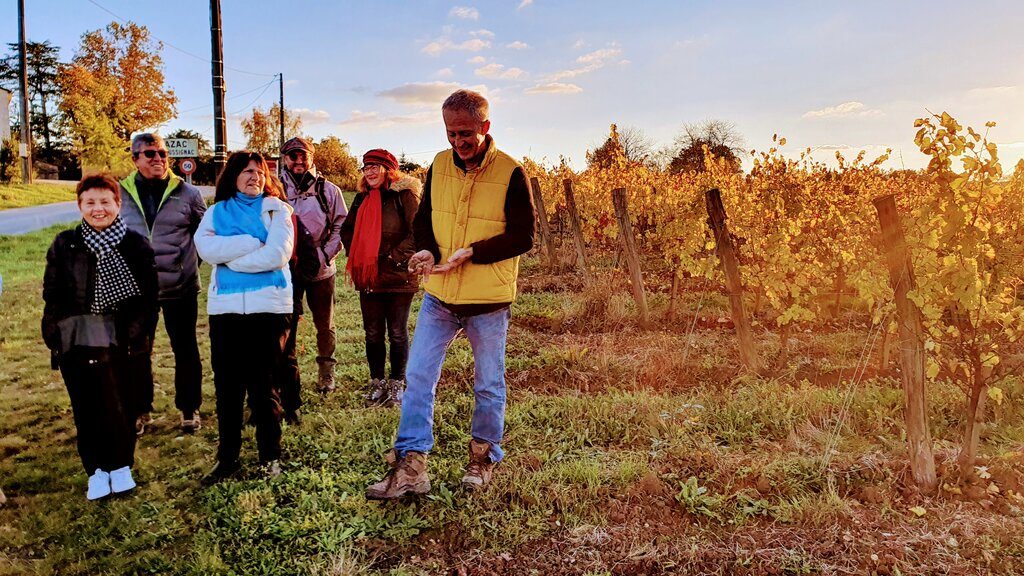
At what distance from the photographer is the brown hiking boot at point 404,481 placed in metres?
2.95

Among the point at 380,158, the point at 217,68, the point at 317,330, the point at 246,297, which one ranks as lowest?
the point at 317,330

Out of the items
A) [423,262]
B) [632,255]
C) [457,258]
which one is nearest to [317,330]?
[423,262]

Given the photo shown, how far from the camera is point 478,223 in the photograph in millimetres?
2824

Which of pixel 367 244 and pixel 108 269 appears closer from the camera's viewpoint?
pixel 108 269

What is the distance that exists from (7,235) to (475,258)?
Answer: 1488 cm

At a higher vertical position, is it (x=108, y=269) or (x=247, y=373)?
(x=108, y=269)

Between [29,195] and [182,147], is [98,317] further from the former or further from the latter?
[29,195]

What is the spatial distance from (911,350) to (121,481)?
402 centimetres

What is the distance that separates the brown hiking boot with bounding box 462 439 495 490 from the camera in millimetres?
3104

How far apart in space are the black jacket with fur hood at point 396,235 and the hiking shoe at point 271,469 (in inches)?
51.9

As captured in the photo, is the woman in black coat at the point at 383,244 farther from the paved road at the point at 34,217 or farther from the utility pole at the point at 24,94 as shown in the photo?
the utility pole at the point at 24,94

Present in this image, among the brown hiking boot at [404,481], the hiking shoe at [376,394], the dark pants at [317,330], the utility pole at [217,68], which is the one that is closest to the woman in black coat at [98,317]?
the dark pants at [317,330]

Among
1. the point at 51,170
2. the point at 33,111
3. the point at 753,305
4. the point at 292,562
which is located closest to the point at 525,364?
the point at 753,305

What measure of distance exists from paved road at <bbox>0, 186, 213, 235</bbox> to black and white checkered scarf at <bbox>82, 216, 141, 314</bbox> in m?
13.7
